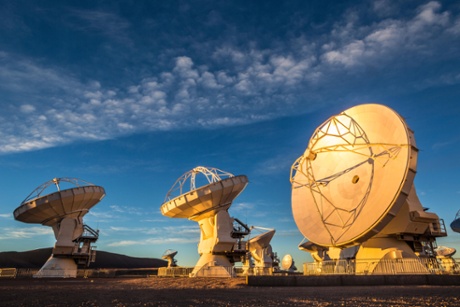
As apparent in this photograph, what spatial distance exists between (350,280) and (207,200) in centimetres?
1708

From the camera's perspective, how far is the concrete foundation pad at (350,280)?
595 inches

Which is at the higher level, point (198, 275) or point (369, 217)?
point (369, 217)

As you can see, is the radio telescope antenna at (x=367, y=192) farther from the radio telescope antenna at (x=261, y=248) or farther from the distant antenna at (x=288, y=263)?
the distant antenna at (x=288, y=263)

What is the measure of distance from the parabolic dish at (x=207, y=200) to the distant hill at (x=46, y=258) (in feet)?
231

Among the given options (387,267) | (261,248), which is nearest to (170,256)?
(261,248)

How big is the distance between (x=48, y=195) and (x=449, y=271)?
33722 millimetres

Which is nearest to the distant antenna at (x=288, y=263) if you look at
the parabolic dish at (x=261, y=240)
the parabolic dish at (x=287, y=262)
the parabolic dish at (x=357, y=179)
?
the parabolic dish at (x=287, y=262)

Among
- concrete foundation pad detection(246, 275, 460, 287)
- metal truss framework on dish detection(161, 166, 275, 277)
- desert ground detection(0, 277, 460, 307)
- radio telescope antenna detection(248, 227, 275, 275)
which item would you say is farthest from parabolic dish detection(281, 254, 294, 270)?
desert ground detection(0, 277, 460, 307)

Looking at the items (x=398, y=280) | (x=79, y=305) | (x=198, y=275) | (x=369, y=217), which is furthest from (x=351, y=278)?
(x=198, y=275)

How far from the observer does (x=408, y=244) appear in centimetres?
2081

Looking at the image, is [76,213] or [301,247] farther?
[301,247]

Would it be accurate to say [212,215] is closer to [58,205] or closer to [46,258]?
[58,205]

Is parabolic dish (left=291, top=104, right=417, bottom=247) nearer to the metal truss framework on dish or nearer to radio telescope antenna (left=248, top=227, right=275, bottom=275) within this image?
the metal truss framework on dish

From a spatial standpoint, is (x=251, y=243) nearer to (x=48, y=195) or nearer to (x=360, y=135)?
(x=48, y=195)
